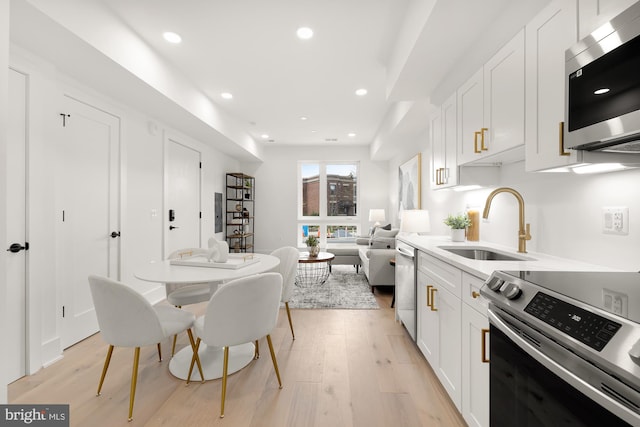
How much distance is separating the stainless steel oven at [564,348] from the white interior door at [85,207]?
3.10 meters

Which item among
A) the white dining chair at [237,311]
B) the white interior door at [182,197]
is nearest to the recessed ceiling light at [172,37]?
the white interior door at [182,197]

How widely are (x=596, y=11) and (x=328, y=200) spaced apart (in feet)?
20.7

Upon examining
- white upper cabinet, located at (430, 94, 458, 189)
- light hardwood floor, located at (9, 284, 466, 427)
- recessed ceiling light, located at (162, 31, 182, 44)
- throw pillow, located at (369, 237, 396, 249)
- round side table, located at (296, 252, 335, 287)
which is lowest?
light hardwood floor, located at (9, 284, 466, 427)

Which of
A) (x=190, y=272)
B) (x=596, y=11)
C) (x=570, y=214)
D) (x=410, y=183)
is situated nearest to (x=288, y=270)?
(x=190, y=272)

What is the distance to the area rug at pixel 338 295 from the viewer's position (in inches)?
146

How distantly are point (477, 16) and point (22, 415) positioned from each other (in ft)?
10.8

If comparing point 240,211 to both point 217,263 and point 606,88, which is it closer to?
point 217,263

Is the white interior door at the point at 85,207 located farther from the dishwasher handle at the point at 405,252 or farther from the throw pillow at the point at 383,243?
the throw pillow at the point at 383,243

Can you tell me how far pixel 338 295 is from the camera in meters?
4.11

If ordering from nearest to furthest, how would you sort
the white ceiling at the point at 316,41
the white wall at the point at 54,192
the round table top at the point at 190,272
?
the white ceiling at the point at 316,41 → the round table top at the point at 190,272 → the white wall at the point at 54,192

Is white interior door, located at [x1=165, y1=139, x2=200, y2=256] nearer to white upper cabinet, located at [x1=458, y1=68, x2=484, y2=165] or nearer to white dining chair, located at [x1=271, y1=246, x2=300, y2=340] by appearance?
white dining chair, located at [x1=271, y1=246, x2=300, y2=340]

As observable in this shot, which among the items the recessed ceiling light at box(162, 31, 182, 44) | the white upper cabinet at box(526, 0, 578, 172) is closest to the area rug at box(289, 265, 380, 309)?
the white upper cabinet at box(526, 0, 578, 172)

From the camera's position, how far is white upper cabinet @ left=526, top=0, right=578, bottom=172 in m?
1.22

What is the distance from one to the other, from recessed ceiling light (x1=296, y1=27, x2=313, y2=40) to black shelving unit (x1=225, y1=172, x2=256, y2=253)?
4.00 metres
